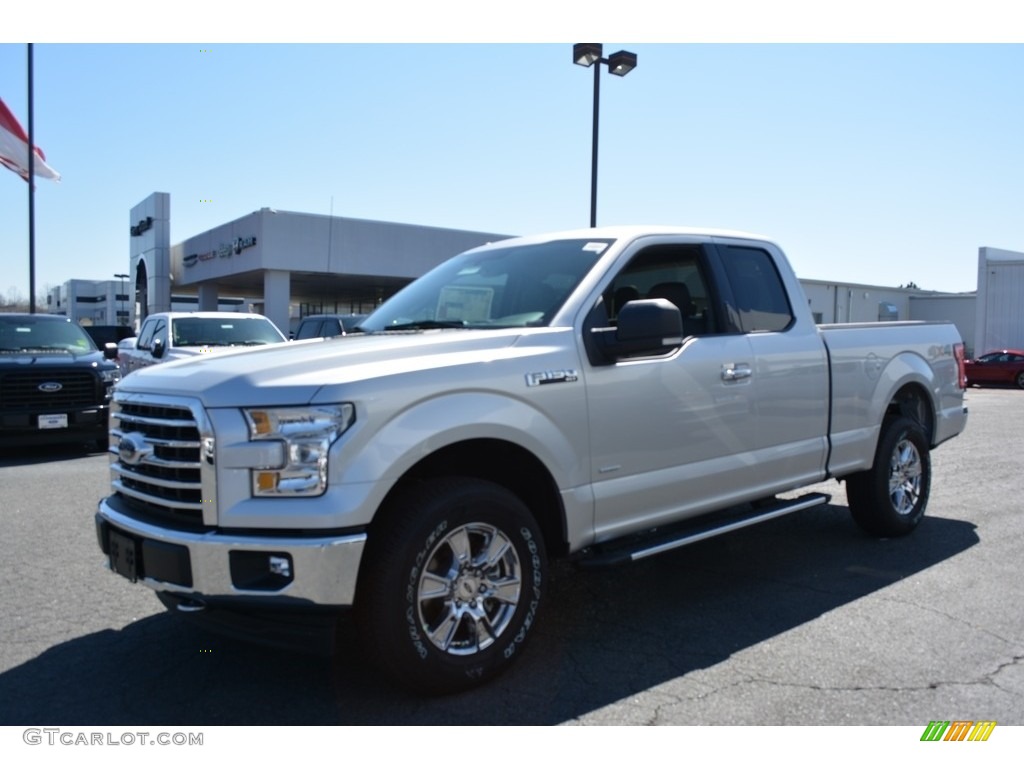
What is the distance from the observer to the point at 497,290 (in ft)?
15.3

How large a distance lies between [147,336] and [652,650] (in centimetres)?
1194

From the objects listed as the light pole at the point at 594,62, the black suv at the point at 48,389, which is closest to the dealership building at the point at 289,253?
the light pole at the point at 594,62

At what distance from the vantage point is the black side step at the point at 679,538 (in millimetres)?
4035

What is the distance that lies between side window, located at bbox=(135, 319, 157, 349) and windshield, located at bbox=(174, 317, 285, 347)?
0.89 meters

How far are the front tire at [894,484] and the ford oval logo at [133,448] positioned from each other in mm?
4723

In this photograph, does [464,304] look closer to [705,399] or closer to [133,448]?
[705,399]

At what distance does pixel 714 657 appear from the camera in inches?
156

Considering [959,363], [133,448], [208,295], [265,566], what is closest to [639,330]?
[265,566]

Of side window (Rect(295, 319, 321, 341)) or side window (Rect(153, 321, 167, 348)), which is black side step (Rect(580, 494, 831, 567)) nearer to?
side window (Rect(153, 321, 167, 348))

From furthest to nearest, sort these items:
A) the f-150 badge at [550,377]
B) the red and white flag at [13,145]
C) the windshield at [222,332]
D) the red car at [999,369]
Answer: the red car at [999,369], the red and white flag at [13,145], the windshield at [222,332], the f-150 badge at [550,377]

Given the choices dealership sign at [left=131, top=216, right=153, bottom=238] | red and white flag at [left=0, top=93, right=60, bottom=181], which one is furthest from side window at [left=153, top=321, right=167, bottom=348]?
dealership sign at [left=131, top=216, right=153, bottom=238]

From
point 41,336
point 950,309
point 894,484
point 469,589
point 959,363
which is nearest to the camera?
point 469,589

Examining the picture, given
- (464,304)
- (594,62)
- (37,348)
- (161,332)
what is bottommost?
(37,348)

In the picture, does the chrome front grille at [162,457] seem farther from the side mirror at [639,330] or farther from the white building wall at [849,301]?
the white building wall at [849,301]
